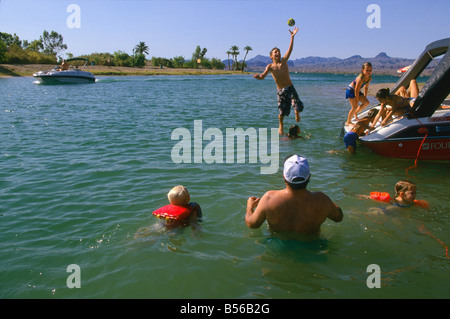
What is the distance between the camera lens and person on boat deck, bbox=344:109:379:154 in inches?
381

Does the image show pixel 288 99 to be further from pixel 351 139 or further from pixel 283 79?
pixel 351 139

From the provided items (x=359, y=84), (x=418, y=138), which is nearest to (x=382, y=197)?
(x=418, y=138)

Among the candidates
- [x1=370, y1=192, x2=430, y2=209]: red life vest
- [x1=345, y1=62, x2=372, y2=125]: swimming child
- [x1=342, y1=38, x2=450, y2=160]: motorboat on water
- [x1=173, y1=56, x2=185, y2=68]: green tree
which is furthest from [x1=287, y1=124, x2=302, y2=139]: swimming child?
[x1=173, y1=56, x2=185, y2=68]: green tree

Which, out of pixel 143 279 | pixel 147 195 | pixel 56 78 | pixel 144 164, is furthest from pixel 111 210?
pixel 56 78

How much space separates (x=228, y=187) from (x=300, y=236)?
3053 millimetres

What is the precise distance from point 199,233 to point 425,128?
677 cm

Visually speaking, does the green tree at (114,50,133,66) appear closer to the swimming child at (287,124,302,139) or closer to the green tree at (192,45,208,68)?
the green tree at (192,45,208,68)

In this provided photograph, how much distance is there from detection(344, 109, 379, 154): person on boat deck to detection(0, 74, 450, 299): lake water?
380mm

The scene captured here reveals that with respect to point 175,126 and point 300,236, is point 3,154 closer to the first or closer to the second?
point 175,126

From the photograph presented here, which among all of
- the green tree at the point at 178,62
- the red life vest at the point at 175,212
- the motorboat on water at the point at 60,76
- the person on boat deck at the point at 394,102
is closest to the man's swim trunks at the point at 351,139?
the person on boat deck at the point at 394,102

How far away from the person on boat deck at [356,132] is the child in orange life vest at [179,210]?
632 cm

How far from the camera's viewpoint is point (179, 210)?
493cm

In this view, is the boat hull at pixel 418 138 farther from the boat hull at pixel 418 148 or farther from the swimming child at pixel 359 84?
the swimming child at pixel 359 84

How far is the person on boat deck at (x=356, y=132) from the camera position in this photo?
9.68 meters
